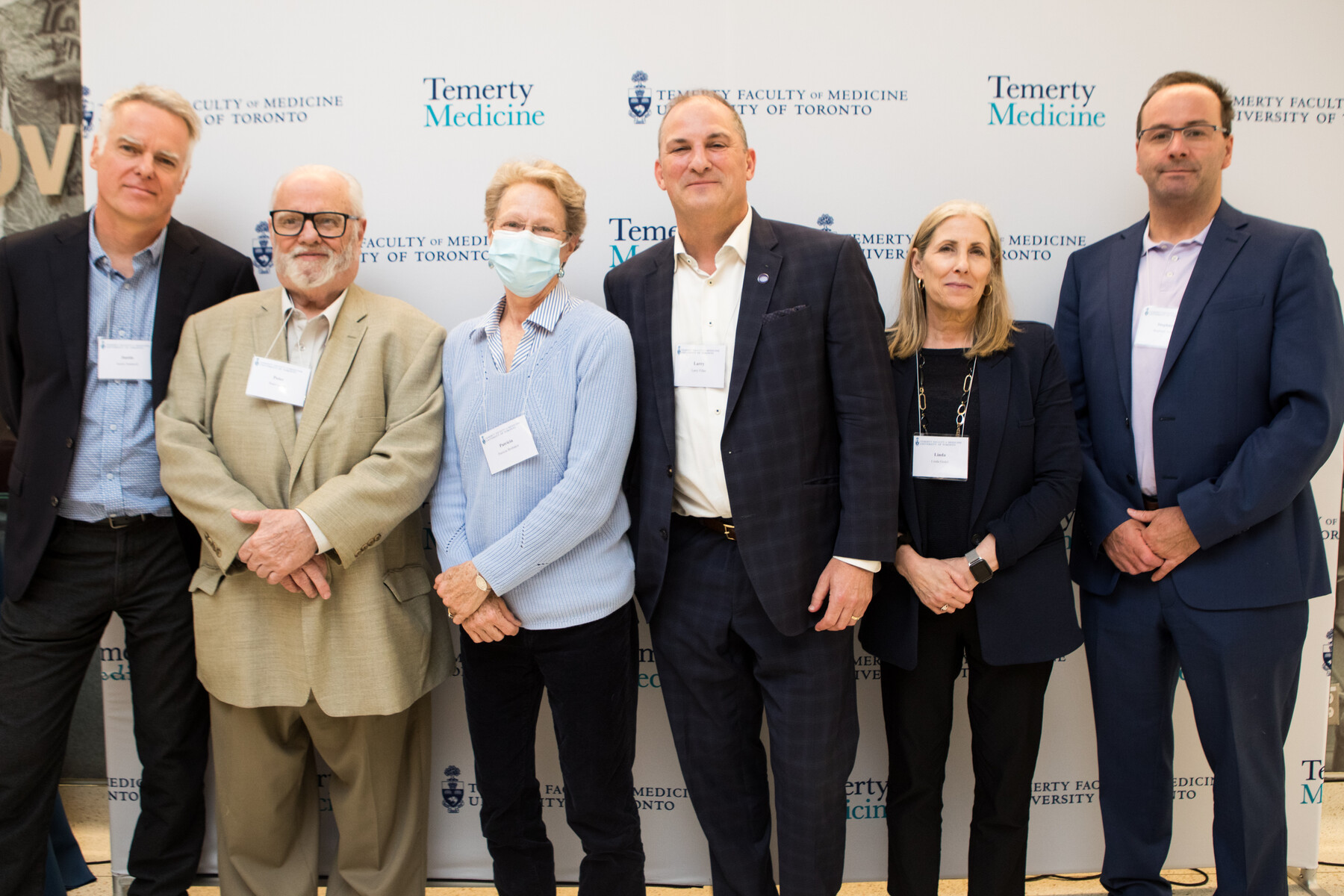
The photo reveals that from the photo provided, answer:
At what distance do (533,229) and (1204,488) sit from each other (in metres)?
1.75

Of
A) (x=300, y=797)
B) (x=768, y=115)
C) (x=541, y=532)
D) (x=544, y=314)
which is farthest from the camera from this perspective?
(x=768, y=115)

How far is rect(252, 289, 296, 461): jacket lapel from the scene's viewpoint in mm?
1802

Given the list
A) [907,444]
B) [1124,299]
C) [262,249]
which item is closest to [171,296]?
[262,249]

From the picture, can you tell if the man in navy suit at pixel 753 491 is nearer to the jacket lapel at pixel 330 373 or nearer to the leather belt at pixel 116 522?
the jacket lapel at pixel 330 373

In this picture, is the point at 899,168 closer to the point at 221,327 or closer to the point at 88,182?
the point at 221,327

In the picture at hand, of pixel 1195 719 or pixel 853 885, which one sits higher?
pixel 1195 719

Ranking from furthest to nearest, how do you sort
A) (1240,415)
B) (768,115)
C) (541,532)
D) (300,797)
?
(768,115) → (300,797) → (1240,415) → (541,532)

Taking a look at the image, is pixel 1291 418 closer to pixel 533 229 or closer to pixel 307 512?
pixel 533 229

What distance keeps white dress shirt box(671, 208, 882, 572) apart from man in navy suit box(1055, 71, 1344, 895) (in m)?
0.81

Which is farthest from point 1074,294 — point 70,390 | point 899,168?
point 70,390

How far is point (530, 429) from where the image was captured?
5.57ft

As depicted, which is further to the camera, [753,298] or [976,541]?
[976,541]

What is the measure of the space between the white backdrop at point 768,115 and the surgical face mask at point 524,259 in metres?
0.62

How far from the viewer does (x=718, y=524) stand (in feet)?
5.87
